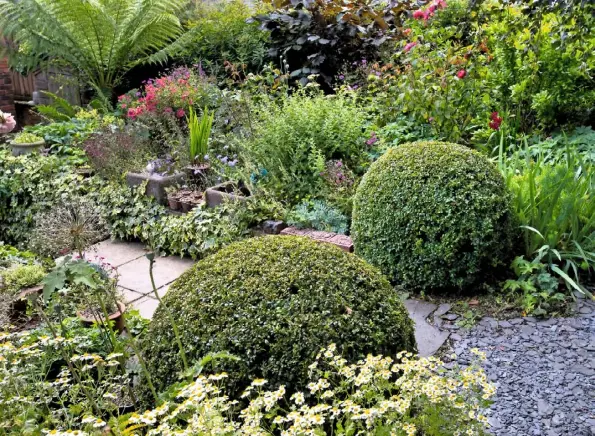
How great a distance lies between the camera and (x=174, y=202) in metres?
5.16

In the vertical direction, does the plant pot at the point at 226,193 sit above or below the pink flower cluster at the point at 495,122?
below

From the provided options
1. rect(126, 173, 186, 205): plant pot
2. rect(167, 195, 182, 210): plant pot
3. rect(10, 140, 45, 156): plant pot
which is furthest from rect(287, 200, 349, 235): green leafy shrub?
rect(10, 140, 45, 156): plant pot

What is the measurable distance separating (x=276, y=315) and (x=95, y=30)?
6.80 metres

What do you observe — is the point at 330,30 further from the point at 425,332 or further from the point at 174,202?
the point at 425,332

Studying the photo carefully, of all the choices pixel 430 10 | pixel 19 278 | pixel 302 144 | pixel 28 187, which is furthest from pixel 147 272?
pixel 430 10

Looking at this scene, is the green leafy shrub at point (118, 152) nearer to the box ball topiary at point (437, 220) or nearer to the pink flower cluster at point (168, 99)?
the pink flower cluster at point (168, 99)

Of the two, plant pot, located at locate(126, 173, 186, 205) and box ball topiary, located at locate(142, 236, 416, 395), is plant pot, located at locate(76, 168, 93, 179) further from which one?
box ball topiary, located at locate(142, 236, 416, 395)

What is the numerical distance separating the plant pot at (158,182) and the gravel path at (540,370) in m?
3.01

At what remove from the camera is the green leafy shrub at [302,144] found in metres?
4.80

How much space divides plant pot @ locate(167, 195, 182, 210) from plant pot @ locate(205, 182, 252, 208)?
34 centimetres

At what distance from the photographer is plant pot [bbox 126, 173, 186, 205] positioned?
5.25 metres

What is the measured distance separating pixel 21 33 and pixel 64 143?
95.9 inches

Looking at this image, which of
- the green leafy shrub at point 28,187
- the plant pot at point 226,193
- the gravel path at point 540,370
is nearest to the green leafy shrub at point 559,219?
the gravel path at point 540,370

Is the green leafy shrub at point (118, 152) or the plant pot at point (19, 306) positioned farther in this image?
the green leafy shrub at point (118, 152)
